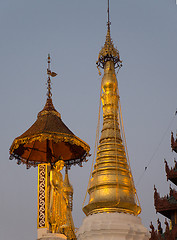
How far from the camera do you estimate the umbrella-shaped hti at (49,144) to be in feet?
59.6

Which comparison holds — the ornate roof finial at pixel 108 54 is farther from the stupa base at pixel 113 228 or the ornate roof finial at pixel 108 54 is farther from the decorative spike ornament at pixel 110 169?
the stupa base at pixel 113 228

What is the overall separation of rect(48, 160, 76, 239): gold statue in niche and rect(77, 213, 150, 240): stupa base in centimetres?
68

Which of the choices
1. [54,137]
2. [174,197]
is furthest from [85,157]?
[174,197]

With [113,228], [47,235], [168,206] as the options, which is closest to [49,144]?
[47,235]

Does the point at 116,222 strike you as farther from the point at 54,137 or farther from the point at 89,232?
the point at 54,137

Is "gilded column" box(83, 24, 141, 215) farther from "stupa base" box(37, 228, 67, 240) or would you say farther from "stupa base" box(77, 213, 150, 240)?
"stupa base" box(37, 228, 67, 240)

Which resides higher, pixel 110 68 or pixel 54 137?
pixel 110 68

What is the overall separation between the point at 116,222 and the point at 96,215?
28.0 inches

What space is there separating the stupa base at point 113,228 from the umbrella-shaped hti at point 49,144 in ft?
8.04

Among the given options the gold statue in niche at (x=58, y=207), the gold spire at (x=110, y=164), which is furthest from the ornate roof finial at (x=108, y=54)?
the gold statue in niche at (x=58, y=207)

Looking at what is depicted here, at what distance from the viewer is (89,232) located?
699 inches

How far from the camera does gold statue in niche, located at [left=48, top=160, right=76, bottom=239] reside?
17812 millimetres

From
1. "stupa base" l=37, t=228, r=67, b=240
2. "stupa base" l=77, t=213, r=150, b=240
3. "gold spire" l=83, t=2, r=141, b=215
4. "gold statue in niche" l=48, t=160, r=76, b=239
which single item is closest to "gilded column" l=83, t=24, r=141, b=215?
"gold spire" l=83, t=2, r=141, b=215

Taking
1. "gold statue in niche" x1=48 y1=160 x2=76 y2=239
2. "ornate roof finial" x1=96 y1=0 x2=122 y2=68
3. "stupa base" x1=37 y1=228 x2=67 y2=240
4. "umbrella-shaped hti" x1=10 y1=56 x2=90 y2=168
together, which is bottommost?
"stupa base" x1=37 y1=228 x2=67 y2=240
